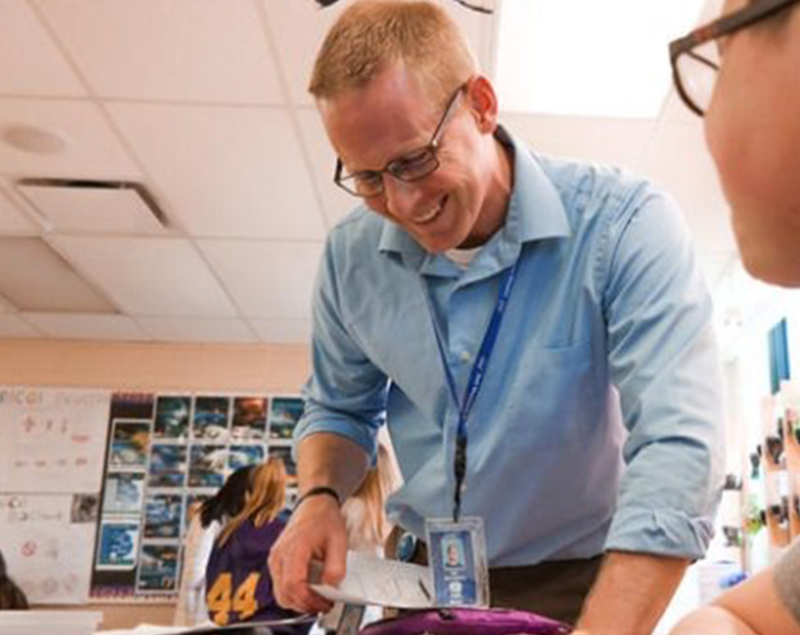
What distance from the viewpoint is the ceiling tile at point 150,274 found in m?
4.18

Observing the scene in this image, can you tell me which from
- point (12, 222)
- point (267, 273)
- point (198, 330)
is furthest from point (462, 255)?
point (198, 330)

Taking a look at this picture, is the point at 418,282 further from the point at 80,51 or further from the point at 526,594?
the point at 80,51

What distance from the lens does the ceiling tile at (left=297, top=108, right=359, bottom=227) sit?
3.06 metres

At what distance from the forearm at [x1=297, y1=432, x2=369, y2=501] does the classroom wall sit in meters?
4.39

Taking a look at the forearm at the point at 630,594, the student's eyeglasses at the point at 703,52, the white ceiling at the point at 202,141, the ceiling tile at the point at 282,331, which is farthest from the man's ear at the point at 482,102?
the ceiling tile at the point at 282,331

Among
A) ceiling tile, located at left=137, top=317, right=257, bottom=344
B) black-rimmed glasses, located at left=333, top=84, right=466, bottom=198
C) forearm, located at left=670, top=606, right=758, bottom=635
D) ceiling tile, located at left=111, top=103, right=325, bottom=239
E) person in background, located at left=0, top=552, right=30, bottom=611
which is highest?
ceiling tile, located at left=111, top=103, right=325, bottom=239

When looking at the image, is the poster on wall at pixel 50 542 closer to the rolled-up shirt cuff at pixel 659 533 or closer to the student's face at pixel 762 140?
the rolled-up shirt cuff at pixel 659 533

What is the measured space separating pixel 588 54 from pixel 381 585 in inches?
80.9

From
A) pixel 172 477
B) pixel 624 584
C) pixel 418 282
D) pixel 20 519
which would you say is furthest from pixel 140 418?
pixel 624 584

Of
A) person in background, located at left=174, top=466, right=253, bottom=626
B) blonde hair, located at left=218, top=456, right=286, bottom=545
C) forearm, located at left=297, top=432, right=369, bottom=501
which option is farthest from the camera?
person in background, located at left=174, top=466, right=253, bottom=626

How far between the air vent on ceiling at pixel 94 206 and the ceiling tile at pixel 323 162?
71 centimetres

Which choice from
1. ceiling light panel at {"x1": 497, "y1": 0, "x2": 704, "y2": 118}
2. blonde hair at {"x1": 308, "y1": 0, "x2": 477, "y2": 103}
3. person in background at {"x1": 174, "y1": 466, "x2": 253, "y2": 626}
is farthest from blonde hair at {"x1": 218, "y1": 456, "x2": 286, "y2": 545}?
blonde hair at {"x1": 308, "y1": 0, "x2": 477, "y2": 103}

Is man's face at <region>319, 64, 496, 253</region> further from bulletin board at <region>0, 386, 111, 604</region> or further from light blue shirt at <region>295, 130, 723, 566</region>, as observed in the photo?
bulletin board at <region>0, 386, 111, 604</region>

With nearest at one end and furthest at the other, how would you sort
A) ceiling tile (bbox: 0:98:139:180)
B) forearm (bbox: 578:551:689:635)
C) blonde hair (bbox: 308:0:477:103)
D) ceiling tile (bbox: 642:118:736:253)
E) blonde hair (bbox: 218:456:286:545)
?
1. forearm (bbox: 578:551:689:635)
2. blonde hair (bbox: 308:0:477:103)
3. ceiling tile (bbox: 0:98:139:180)
4. ceiling tile (bbox: 642:118:736:253)
5. blonde hair (bbox: 218:456:286:545)
